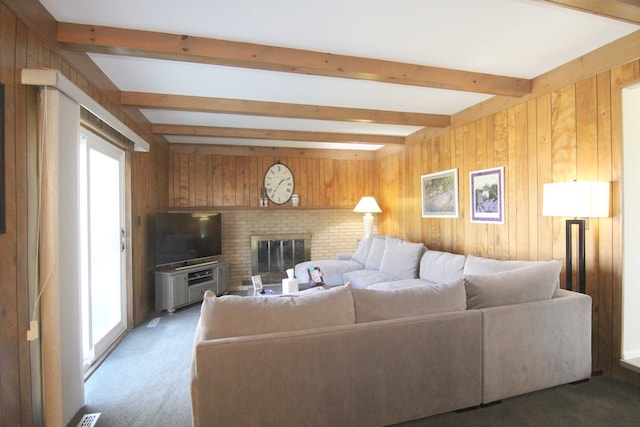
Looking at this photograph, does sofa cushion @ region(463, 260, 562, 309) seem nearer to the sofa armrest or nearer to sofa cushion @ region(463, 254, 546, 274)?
the sofa armrest

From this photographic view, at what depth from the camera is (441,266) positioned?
3.43m

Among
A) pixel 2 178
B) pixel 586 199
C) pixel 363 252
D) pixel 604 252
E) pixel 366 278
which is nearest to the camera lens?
pixel 2 178

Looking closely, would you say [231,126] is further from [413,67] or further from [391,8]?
[391,8]

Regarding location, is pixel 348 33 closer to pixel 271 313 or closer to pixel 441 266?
pixel 271 313

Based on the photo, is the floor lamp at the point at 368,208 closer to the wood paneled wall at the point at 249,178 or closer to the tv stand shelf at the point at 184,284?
the wood paneled wall at the point at 249,178

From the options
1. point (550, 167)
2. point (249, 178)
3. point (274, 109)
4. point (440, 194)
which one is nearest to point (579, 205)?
point (550, 167)

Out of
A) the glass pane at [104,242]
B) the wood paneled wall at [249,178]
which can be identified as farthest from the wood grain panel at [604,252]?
the glass pane at [104,242]

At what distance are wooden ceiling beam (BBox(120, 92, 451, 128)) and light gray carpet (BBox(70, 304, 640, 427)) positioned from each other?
243cm

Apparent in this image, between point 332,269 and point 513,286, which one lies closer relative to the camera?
point 513,286

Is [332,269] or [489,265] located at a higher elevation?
[489,265]

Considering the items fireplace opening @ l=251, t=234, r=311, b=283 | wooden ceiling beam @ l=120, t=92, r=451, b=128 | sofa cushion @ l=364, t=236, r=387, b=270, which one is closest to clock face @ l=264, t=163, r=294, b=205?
fireplace opening @ l=251, t=234, r=311, b=283

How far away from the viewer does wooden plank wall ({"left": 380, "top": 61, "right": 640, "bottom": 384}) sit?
231 cm

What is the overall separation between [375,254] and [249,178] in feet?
8.29

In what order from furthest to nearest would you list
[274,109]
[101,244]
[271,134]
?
1. [271,134]
2. [274,109]
3. [101,244]
